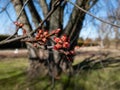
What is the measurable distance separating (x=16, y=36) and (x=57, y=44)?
0.25m

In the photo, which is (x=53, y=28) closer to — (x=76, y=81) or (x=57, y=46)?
(x=76, y=81)

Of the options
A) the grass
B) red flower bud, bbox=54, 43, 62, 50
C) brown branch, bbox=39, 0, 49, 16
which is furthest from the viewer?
brown branch, bbox=39, 0, 49, 16

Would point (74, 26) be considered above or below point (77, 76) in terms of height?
above

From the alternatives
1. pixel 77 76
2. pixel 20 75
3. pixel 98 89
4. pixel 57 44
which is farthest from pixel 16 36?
pixel 20 75

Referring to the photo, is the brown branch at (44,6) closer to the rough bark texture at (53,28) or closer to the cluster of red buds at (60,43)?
the rough bark texture at (53,28)

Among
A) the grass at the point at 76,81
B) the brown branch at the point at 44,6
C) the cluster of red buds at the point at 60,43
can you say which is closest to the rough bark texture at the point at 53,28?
the brown branch at the point at 44,6

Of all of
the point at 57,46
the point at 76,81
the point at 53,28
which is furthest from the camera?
the point at 53,28

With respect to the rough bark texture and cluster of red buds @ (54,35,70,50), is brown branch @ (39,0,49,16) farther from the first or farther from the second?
cluster of red buds @ (54,35,70,50)

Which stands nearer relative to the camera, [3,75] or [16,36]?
[16,36]

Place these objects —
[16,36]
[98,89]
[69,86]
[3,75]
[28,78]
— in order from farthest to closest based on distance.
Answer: [3,75] → [28,78] → [69,86] → [98,89] → [16,36]

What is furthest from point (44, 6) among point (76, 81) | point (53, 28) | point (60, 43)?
point (60, 43)

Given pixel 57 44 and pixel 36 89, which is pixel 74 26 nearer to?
pixel 36 89

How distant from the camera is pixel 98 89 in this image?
8.38 meters

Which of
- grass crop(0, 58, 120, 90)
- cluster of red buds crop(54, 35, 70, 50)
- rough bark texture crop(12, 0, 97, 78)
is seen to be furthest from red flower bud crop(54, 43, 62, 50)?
rough bark texture crop(12, 0, 97, 78)
